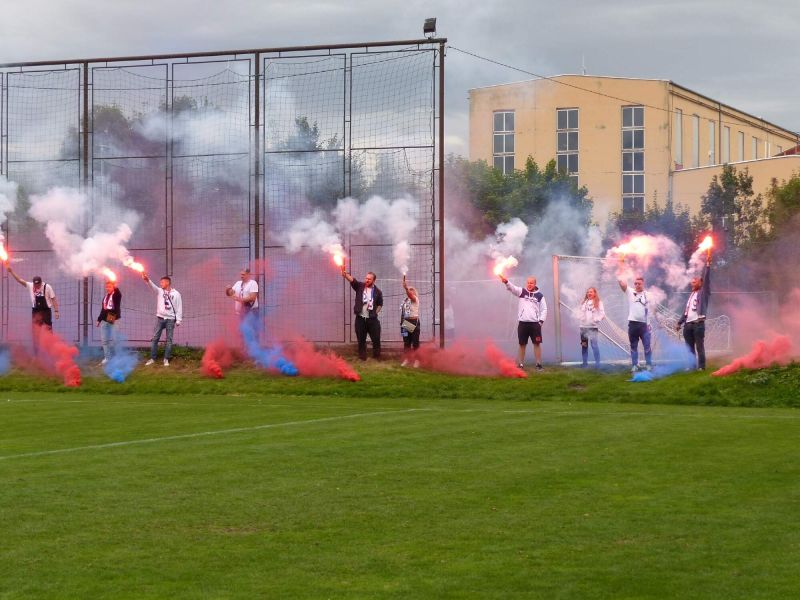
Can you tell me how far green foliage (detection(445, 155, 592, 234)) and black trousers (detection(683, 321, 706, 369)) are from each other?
22.5 m

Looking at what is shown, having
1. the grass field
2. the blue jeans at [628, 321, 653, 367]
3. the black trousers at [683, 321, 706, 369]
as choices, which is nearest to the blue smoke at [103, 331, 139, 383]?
the grass field

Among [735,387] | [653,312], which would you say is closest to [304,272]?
[653,312]

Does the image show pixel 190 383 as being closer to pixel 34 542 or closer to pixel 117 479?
pixel 117 479

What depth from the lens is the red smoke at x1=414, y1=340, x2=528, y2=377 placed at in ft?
80.7

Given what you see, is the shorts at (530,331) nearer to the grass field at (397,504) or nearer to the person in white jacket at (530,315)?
the person in white jacket at (530,315)

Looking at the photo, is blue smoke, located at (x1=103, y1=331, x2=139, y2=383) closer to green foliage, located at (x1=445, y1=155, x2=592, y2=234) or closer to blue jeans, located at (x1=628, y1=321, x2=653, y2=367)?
blue jeans, located at (x1=628, y1=321, x2=653, y2=367)

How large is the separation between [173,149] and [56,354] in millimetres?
5962

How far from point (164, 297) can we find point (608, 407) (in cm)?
1083

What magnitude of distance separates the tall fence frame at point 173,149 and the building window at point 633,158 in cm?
4390

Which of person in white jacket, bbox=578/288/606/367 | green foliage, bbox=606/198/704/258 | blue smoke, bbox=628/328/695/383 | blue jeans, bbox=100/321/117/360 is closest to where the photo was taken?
blue smoke, bbox=628/328/695/383

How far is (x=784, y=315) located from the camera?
108ft

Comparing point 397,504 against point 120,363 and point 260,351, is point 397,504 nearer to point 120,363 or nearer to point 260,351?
point 260,351

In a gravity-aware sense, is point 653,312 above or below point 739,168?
below

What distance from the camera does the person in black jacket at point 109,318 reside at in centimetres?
2581
